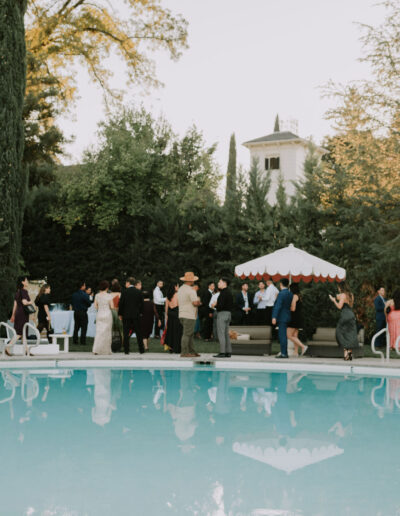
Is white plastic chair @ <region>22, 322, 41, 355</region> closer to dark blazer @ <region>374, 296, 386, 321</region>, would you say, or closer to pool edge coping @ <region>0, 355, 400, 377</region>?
pool edge coping @ <region>0, 355, 400, 377</region>

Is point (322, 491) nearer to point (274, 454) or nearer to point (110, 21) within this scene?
point (274, 454)

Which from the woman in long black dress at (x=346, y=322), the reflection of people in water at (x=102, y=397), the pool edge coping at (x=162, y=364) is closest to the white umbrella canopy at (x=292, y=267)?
the woman in long black dress at (x=346, y=322)

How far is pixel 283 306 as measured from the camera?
49.0 feet

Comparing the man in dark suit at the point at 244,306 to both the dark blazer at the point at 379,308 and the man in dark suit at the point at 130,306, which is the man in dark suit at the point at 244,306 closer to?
the dark blazer at the point at 379,308

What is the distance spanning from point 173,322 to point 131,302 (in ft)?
5.47

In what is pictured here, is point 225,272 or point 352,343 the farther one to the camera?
point 225,272

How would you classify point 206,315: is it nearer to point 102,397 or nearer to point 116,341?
point 116,341

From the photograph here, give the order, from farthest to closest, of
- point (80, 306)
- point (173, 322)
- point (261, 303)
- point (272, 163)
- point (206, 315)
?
1. point (272, 163)
2. point (206, 315)
3. point (261, 303)
4. point (80, 306)
5. point (173, 322)

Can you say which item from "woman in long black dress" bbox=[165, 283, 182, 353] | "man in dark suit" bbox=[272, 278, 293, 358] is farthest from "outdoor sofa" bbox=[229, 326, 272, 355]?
"woman in long black dress" bbox=[165, 283, 182, 353]

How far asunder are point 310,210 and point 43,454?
16.1 m

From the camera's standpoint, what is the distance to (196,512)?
461 centimetres

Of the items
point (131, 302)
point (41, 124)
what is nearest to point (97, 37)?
point (41, 124)

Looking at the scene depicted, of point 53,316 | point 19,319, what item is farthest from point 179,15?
point 19,319

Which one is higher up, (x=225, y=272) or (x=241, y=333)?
(x=225, y=272)
